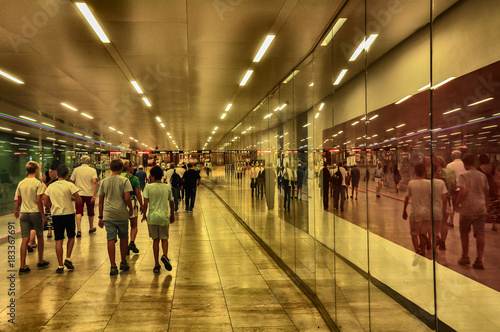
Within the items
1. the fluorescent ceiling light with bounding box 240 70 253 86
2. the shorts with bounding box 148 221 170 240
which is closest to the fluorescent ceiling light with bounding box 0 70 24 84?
the shorts with bounding box 148 221 170 240

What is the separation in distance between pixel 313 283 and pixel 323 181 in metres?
1.52

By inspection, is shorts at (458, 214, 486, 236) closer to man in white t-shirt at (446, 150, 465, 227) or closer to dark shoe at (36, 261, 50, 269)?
man in white t-shirt at (446, 150, 465, 227)

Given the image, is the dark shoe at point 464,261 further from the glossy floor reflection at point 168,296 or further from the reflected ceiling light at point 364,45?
the glossy floor reflection at point 168,296

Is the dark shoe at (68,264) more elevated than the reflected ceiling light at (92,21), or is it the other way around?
the reflected ceiling light at (92,21)

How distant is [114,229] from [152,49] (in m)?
3.02

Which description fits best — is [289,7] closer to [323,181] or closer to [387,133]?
[323,181]

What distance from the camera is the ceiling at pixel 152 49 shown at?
4.83 metres

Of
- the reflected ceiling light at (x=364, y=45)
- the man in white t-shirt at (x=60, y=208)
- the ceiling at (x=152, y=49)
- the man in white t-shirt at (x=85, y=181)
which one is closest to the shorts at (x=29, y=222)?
the man in white t-shirt at (x=60, y=208)

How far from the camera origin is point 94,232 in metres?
11.0

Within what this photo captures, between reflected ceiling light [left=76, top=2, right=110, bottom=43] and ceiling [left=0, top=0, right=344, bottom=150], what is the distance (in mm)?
66

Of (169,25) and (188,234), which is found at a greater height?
(169,25)

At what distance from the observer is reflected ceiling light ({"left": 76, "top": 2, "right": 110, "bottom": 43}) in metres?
4.67

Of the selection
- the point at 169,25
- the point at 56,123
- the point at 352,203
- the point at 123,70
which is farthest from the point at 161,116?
the point at 352,203

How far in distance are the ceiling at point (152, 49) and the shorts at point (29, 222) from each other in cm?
262
